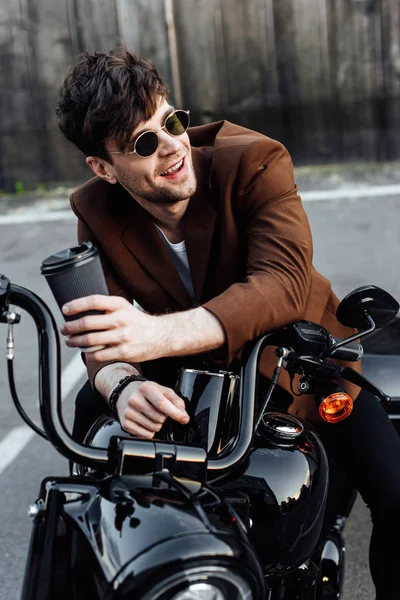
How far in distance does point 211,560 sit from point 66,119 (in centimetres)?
140

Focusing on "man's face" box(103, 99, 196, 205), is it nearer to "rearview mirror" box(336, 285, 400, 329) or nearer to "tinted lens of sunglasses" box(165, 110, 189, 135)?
"tinted lens of sunglasses" box(165, 110, 189, 135)

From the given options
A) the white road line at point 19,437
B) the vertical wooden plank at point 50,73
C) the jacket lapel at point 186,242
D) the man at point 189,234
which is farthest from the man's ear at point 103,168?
the vertical wooden plank at point 50,73

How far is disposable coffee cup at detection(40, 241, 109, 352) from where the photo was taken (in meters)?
1.47

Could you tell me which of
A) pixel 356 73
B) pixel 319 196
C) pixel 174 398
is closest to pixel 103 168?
pixel 174 398

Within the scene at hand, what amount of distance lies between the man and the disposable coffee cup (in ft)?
1.02

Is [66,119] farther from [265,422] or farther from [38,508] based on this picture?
[38,508]

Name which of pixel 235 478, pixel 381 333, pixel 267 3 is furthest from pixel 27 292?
pixel 267 3

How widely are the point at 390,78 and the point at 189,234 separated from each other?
27.2 ft

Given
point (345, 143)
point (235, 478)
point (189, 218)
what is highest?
point (189, 218)

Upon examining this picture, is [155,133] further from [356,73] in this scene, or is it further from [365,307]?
[356,73]

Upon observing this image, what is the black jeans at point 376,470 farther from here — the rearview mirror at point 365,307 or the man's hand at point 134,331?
the man's hand at point 134,331

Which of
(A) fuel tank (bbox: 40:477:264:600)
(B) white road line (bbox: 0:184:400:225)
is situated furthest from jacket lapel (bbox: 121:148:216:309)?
(B) white road line (bbox: 0:184:400:225)

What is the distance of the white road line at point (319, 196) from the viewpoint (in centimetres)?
875

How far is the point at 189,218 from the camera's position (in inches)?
93.9
